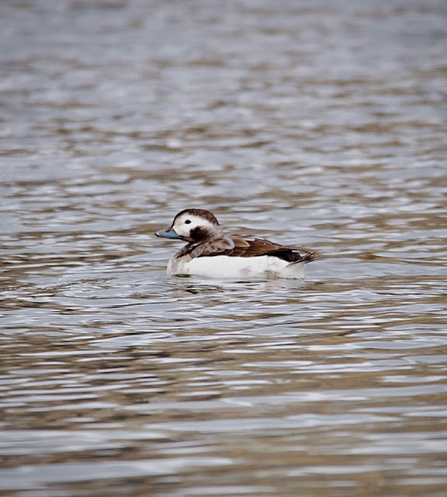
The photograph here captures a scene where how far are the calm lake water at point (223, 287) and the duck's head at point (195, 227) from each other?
423 millimetres

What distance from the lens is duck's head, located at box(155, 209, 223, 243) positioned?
10.9m

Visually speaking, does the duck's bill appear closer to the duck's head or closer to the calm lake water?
the duck's head

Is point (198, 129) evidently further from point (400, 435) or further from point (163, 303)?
point (400, 435)

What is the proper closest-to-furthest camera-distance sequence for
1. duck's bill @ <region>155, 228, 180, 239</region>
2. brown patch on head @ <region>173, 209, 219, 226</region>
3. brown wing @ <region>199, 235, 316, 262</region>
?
brown wing @ <region>199, 235, 316, 262</region> → brown patch on head @ <region>173, 209, 219, 226</region> → duck's bill @ <region>155, 228, 180, 239</region>

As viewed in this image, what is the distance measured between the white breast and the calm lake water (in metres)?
0.12

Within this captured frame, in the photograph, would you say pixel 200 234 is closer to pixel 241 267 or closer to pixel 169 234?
pixel 169 234

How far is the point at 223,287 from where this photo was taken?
33.0 feet

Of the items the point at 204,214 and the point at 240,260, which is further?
the point at 204,214

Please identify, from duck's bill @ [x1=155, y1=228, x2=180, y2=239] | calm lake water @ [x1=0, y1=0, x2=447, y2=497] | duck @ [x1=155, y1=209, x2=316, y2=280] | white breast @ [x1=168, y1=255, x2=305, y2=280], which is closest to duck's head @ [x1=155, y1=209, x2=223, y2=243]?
duck's bill @ [x1=155, y1=228, x2=180, y2=239]

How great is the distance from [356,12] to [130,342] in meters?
29.8

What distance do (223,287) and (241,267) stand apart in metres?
0.28

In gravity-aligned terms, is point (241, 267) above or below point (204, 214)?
below

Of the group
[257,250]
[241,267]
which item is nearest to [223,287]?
[241,267]

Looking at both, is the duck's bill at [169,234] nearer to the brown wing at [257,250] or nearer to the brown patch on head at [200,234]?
the brown patch on head at [200,234]
